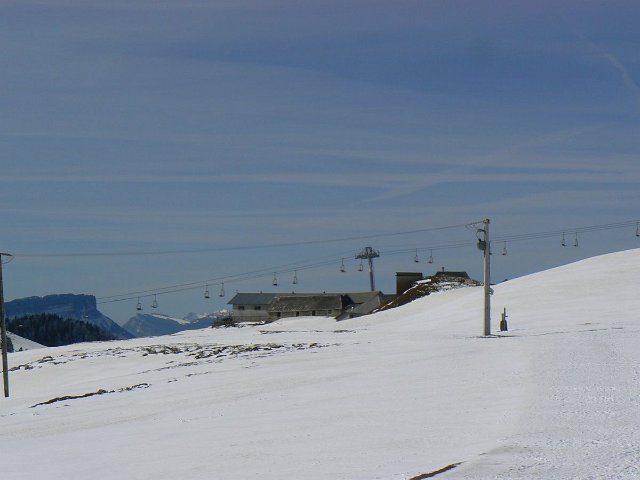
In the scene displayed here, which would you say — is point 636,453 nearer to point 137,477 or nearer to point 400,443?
point 400,443

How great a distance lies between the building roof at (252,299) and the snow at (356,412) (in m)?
109

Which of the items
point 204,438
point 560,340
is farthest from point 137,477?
point 560,340

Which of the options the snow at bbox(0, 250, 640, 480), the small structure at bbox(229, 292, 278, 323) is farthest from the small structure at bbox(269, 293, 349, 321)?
the snow at bbox(0, 250, 640, 480)

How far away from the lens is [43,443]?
22547mm

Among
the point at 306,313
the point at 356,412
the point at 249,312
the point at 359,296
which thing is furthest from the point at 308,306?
the point at 356,412

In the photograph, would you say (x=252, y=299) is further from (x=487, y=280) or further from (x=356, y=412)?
(x=356, y=412)

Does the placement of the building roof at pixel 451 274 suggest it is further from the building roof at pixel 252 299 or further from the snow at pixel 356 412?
the snow at pixel 356 412

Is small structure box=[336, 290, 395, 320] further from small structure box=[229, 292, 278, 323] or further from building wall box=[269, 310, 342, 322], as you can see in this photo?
small structure box=[229, 292, 278, 323]

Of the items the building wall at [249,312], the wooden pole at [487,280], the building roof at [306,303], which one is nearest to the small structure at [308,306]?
the building roof at [306,303]

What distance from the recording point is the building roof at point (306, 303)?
134 m

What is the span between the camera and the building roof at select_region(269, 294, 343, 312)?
5295 inches

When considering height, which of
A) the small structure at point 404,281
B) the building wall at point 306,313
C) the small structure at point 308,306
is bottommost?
the building wall at point 306,313

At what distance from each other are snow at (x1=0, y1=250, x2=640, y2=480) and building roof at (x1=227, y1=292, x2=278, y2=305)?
109 m

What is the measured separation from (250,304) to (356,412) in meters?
140
